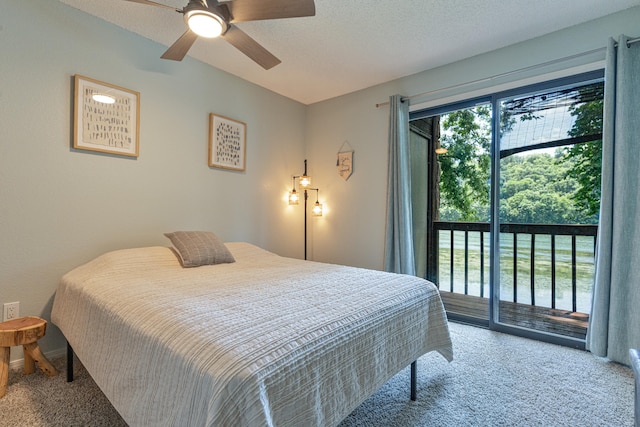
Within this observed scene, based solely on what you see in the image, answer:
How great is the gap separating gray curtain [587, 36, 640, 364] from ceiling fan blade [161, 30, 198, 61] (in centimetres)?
284

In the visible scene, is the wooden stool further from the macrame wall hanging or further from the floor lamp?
the macrame wall hanging

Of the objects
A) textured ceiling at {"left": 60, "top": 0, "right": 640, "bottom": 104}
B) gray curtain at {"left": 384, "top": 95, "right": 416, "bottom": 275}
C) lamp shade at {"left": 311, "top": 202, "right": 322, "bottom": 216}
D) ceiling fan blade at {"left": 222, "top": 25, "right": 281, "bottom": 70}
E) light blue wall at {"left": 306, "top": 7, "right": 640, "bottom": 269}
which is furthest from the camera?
lamp shade at {"left": 311, "top": 202, "right": 322, "bottom": 216}

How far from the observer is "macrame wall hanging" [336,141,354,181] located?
3637mm

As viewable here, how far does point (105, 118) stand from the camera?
2.30m

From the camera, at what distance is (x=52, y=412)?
5.16ft

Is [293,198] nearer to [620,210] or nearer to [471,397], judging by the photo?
[471,397]

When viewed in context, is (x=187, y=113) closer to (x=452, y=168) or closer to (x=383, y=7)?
(x=383, y=7)

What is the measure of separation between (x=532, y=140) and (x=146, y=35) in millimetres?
3399

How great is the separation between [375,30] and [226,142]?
5.63 feet

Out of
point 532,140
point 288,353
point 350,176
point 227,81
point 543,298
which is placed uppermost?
point 227,81

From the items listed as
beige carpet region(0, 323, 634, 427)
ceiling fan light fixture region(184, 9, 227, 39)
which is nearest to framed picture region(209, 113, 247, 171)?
ceiling fan light fixture region(184, 9, 227, 39)

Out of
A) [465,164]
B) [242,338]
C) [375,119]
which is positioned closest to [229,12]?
[242,338]

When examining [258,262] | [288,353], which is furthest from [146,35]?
[288,353]

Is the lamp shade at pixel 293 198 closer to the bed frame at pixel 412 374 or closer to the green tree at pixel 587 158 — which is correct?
the bed frame at pixel 412 374
